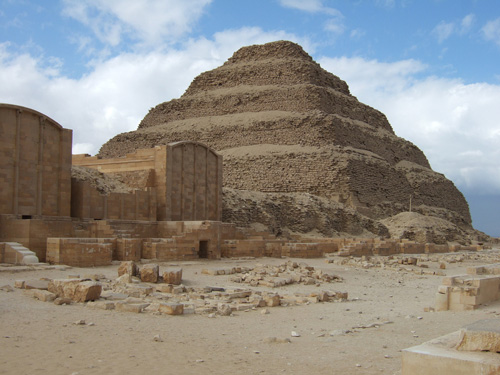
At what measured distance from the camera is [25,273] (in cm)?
1201

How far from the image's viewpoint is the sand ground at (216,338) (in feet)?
17.9

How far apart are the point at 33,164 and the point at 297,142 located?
30681mm

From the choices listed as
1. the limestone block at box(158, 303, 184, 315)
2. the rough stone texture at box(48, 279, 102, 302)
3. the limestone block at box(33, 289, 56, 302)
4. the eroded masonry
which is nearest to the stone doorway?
the eroded masonry

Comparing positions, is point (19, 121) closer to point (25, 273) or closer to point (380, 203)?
point (25, 273)

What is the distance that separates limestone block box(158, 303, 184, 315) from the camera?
26.4 feet

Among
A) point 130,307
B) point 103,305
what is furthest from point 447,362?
point 103,305

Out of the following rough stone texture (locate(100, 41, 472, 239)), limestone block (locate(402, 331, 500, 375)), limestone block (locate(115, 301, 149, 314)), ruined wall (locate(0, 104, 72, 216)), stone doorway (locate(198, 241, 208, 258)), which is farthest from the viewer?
rough stone texture (locate(100, 41, 472, 239))

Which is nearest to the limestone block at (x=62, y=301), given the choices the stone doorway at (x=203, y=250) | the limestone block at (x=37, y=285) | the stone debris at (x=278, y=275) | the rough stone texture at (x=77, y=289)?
the rough stone texture at (x=77, y=289)

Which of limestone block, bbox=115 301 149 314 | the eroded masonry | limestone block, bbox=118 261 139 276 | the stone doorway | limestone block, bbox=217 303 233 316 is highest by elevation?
the eroded masonry

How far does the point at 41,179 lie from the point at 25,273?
657cm

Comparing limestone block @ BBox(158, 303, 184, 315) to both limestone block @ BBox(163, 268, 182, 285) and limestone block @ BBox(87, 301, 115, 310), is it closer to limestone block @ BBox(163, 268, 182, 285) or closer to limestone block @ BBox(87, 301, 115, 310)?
limestone block @ BBox(87, 301, 115, 310)

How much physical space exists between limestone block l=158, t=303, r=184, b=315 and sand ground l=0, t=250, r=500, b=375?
0.46 feet

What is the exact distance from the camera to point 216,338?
6.80 metres

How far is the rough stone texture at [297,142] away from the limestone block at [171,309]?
21659 mm
